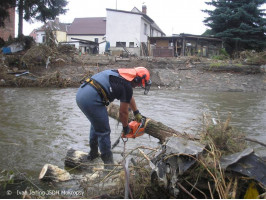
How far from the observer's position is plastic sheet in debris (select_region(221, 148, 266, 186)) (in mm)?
2623

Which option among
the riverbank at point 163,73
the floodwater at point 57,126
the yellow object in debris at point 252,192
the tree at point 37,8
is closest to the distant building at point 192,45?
the riverbank at point 163,73

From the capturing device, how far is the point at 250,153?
2744mm

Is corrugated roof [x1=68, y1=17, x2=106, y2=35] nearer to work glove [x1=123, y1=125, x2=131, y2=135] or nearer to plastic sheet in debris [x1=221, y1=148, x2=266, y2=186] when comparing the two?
work glove [x1=123, y1=125, x2=131, y2=135]

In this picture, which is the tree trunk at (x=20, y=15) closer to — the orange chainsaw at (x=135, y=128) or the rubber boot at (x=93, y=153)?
the rubber boot at (x=93, y=153)

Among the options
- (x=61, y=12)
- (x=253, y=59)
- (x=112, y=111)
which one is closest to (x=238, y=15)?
(x=253, y=59)

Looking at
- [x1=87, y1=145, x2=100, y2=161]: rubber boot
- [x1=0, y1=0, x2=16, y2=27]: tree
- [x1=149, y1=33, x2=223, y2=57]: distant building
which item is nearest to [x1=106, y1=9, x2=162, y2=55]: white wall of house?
[x1=149, y1=33, x2=223, y2=57]: distant building

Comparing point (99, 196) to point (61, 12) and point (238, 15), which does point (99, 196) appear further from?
point (238, 15)

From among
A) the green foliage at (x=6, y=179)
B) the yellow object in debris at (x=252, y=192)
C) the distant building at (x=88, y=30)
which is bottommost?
the green foliage at (x=6, y=179)

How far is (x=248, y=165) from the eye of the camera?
2.69 metres

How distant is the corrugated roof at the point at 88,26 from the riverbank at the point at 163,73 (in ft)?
83.0

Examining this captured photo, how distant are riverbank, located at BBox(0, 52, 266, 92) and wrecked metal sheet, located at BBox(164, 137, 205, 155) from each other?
14447mm

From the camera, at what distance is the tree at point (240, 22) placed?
23.9m

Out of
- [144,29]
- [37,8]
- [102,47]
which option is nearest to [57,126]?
[37,8]

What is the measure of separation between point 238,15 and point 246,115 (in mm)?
17932
